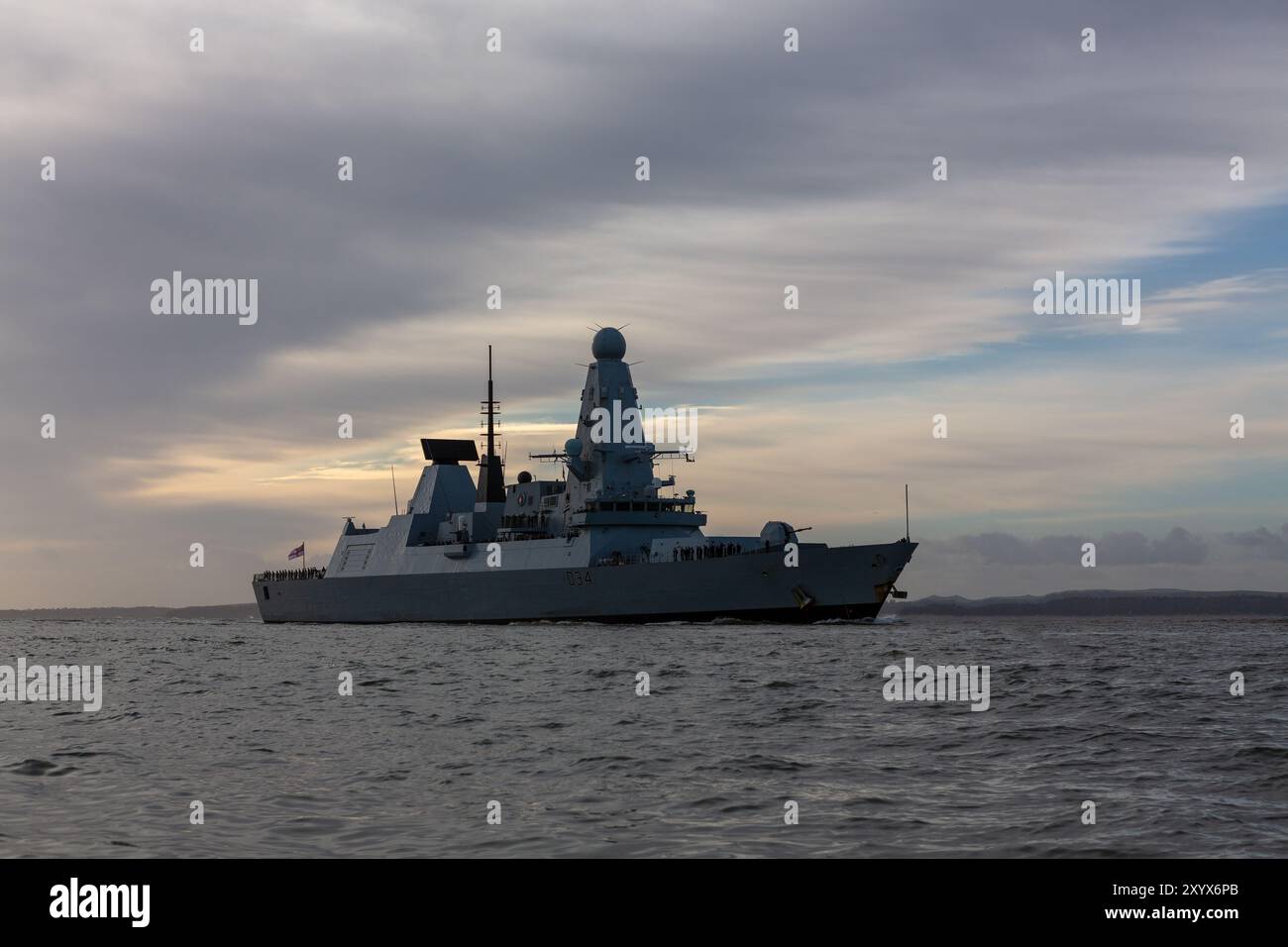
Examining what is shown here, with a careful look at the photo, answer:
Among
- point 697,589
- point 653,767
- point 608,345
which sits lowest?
point 653,767

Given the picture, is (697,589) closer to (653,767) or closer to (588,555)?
(588,555)

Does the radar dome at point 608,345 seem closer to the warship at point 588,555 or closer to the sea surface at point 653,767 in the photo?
the warship at point 588,555

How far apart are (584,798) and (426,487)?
220ft

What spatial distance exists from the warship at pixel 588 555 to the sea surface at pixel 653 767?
23125mm

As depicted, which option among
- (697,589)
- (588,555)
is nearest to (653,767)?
(697,589)

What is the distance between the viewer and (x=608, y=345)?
217 ft

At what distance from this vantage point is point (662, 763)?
14.7 metres

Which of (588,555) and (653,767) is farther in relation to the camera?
(588,555)

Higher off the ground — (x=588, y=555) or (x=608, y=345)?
(x=608, y=345)

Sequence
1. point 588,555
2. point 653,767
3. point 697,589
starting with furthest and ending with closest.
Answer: point 588,555 → point 697,589 → point 653,767

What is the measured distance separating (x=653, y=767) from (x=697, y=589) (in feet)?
132

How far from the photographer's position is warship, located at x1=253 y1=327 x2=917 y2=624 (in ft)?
175

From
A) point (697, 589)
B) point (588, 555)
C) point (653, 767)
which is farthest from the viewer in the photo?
point (588, 555)

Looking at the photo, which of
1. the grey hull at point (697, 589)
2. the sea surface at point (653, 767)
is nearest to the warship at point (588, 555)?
the grey hull at point (697, 589)
